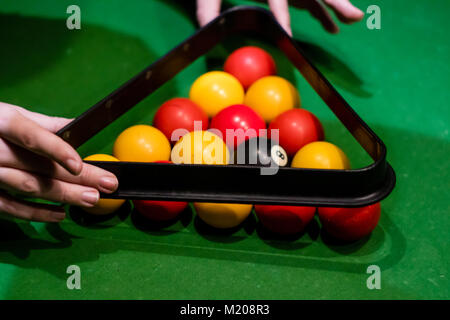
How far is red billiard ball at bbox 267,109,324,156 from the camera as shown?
1.46 m

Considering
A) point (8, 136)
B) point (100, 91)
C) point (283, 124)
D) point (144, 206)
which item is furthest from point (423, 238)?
point (100, 91)

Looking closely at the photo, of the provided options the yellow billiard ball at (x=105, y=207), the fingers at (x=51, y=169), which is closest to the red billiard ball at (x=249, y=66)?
the yellow billiard ball at (x=105, y=207)

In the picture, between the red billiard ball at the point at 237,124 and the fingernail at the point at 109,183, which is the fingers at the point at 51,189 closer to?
the fingernail at the point at 109,183

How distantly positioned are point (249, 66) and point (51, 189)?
2.76 ft

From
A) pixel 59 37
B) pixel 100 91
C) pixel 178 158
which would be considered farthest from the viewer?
pixel 59 37

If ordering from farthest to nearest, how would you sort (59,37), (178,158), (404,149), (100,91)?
(59,37), (100,91), (404,149), (178,158)

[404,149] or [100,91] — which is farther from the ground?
[100,91]

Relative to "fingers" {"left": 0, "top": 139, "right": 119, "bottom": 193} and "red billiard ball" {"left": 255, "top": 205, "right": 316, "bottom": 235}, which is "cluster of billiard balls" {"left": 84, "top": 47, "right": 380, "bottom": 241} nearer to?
"red billiard ball" {"left": 255, "top": 205, "right": 316, "bottom": 235}

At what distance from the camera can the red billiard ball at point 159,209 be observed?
129 centimetres

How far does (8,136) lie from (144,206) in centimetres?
39

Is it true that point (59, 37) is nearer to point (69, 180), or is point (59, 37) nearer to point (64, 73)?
point (64, 73)

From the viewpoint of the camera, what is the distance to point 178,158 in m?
1.40

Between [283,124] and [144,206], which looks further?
[283,124]

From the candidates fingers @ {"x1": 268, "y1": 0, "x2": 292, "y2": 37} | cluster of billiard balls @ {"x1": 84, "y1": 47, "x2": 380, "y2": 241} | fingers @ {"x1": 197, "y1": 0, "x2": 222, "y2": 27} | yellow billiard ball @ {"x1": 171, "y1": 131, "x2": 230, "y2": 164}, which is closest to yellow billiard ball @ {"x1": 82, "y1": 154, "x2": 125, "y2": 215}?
cluster of billiard balls @ {"x1": 84, "y1": 47, "x2": 380, "y2": 241}
